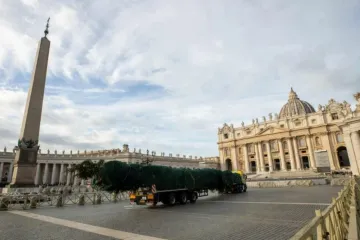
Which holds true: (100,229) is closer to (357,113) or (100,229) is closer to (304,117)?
(357,113)

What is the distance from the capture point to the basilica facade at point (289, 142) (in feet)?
212

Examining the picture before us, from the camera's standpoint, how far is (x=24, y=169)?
66.1 ft

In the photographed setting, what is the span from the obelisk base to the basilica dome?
83.5m

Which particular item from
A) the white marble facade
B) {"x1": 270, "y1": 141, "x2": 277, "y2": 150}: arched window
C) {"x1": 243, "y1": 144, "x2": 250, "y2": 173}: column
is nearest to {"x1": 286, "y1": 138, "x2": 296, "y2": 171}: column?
{"x1": 270, "y1": 141, "x2": 277, "y2": 150}: arched window

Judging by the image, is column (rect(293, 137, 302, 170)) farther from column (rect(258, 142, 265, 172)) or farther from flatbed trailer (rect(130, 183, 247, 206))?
flatbed trailer (rect(130, 183, 247, 206))

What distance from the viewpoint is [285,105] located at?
307ft

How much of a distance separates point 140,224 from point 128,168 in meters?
6.21

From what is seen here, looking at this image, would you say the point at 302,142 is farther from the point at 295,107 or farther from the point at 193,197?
the point at 193,197

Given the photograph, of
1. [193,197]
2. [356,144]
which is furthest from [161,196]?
[356,144]

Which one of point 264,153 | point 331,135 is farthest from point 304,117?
point 264,153

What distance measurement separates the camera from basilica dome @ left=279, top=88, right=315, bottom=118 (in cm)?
8638

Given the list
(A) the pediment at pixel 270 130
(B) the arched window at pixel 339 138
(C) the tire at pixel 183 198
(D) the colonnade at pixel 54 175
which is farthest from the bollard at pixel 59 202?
(B) the arched window at pixel 339 138

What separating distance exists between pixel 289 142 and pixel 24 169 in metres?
70.7

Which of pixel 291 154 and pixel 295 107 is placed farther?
pixel 295 107
